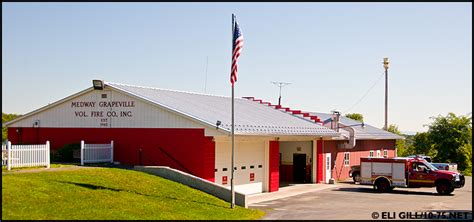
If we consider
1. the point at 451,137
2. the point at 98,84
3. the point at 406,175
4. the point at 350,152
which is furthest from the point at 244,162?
the point at 451,137

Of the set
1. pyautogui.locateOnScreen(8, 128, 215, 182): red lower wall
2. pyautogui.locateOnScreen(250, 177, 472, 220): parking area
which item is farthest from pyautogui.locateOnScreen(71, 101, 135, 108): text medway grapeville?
pyautogui.locateOnScreen(250, 177, 472, 220): parking area

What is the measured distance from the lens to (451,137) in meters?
55.8

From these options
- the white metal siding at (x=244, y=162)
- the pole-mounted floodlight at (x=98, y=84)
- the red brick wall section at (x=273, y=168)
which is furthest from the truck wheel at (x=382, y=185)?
the pole-mounted floodlight at (x=98, y=84)

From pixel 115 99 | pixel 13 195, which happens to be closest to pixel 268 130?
pixel 115 99

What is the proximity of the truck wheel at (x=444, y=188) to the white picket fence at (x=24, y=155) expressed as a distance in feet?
61.3

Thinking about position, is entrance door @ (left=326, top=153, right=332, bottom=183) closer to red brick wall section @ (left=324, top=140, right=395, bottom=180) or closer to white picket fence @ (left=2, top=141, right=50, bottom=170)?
red brick wall section @ (left=324, top=140, right=395, bottom=180)

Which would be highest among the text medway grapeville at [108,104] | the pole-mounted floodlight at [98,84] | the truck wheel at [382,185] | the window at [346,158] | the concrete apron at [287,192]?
the pole-mounted floodlight at [98,84]

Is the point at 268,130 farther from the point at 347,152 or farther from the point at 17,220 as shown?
the point at 17,220

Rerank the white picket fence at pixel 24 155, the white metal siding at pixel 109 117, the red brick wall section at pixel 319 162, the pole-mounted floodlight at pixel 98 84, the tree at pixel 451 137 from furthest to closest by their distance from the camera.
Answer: the tree at pixel 451 137
the red brick wall section at pixel 319 162
the pole-mounted floodlight at pixel 98 84
the white metal siding at pixel 109 117
the white picket fence at pixel 24 155

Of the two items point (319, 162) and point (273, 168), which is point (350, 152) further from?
point (273, 168)

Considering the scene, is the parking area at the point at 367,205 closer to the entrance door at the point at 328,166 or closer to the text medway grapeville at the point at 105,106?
the entrance door at the point at 328,166

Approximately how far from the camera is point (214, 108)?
105 feet

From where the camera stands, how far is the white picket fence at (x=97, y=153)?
26.9 m

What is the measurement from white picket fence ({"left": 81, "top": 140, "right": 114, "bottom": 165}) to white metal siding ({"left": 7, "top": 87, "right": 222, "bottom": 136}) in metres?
1.26
